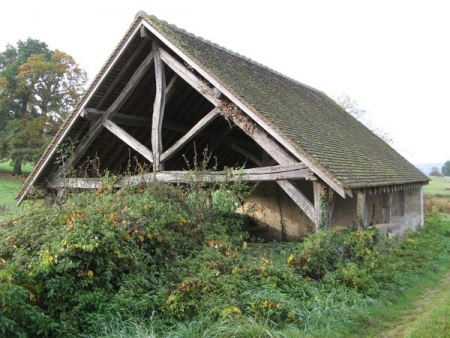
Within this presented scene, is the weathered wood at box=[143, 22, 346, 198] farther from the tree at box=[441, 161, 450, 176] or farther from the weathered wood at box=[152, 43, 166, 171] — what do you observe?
the tree at box=[441, 161, 450, 176]

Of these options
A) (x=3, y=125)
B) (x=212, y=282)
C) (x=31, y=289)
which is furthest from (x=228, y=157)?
(x=3, y=125)

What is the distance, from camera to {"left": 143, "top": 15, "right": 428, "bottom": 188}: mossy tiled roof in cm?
825

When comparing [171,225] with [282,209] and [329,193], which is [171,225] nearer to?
[329,193]

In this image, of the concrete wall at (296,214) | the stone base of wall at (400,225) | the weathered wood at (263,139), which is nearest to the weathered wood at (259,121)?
the weathered wood at (263,139)

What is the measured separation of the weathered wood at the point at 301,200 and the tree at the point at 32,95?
2736 cm

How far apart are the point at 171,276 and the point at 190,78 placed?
15.7ft

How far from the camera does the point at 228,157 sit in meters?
15.4

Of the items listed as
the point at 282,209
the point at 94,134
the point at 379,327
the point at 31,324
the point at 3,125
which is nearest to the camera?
the point at 31,324

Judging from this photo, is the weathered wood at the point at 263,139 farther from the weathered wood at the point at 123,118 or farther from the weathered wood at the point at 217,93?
the weathered wood at the point at 123,118

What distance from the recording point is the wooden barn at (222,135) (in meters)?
8.34

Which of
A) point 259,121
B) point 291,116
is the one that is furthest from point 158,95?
point 291,116

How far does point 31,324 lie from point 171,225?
3237 mm

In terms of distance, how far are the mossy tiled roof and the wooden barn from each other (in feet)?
0.14

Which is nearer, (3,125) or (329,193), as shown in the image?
(329,193)
